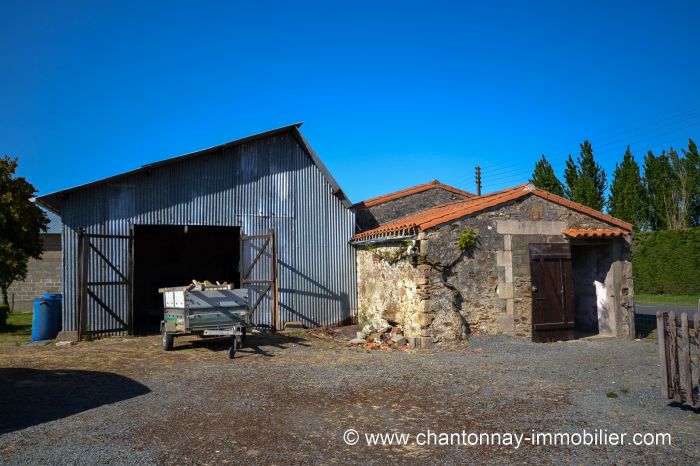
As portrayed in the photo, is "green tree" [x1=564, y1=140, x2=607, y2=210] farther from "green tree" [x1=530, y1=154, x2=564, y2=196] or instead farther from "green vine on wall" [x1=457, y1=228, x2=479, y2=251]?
"green vine on wall" [x1=457, y1=228, x2=479, y2=251]

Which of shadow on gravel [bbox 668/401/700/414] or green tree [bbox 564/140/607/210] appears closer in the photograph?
shadow on gravel [bbox 668/401/700/414]

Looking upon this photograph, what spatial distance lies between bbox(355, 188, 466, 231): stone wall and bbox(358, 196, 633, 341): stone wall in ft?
12.5

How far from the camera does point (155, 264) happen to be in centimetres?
1953

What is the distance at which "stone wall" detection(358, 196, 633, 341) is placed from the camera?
35.1ft

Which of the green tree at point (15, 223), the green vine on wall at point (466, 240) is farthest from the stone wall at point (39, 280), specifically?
the green vine on wall at point (466, 240)

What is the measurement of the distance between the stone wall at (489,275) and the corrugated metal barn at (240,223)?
2.64 metres

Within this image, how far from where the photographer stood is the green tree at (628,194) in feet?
97.4

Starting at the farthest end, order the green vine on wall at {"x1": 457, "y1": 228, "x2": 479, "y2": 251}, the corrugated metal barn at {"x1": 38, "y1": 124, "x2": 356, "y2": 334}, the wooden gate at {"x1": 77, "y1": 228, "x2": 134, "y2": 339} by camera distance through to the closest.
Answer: the corrugated metal barn at {"x1": 38, "y1": 124, "x2": 356, "y2": 334} → the wooden gate at {"x1": 77, "y1": 228, "x2": 134, "y2": 339} → the green vine on wall at {"x1": 457, "y1": 228, "x2": 479, "y2": 251}

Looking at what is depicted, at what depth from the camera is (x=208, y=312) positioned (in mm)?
9836

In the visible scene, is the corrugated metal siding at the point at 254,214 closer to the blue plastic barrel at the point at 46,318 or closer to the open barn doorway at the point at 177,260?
the blue plastic barrel at the point at 46,318

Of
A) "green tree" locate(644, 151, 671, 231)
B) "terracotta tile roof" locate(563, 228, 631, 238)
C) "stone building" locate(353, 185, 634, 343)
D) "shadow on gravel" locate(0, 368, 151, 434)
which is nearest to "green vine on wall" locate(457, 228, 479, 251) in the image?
"stone building" locate(353, 185, 634, 343)

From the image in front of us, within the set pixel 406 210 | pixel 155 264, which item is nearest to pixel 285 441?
pixel 406 210

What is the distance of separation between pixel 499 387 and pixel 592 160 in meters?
30.1

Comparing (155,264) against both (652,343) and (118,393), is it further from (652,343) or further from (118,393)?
(652,343)
